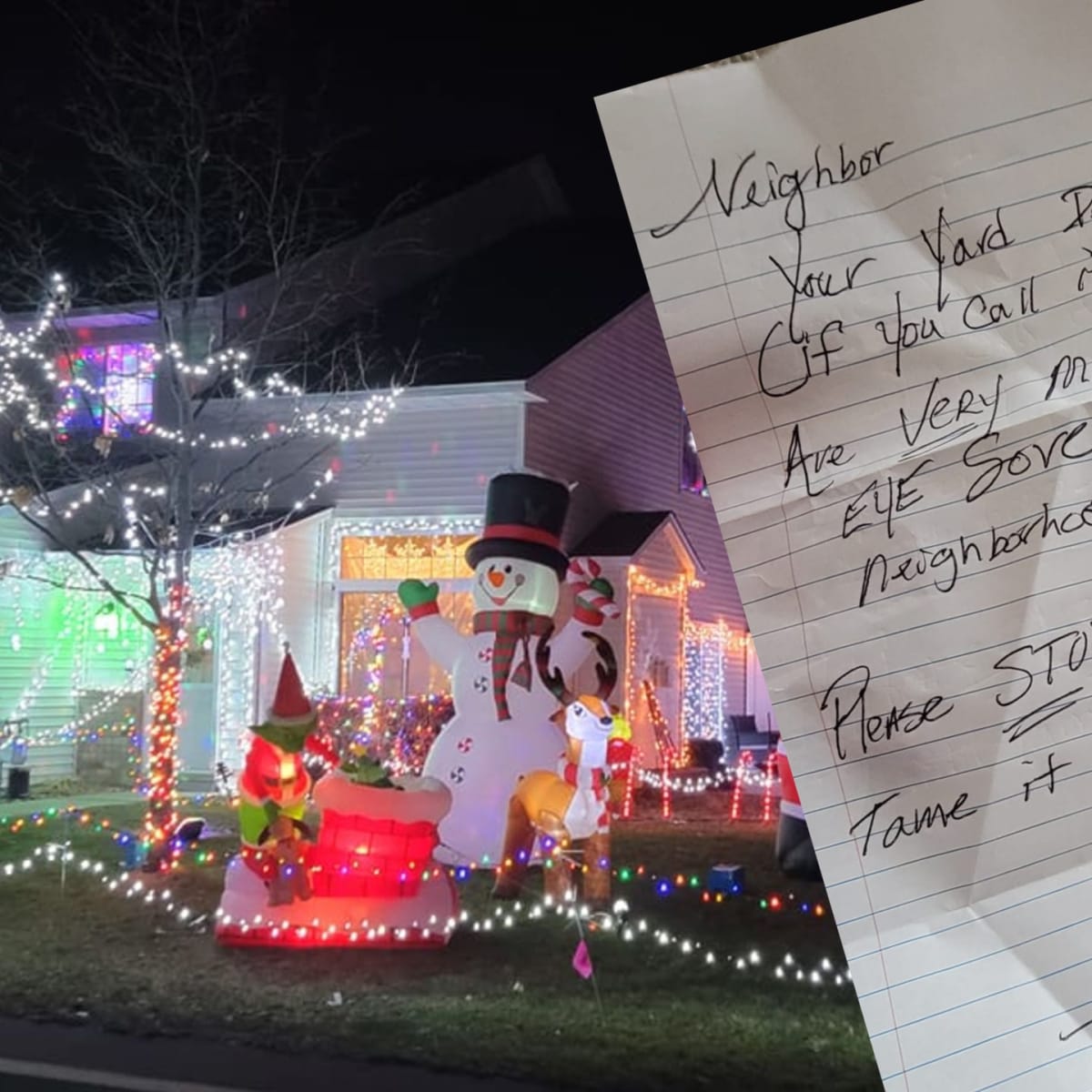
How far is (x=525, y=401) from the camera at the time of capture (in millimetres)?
15641

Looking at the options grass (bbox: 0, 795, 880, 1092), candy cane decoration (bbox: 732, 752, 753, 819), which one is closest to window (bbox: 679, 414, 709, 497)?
candy cane decoration (bbox: 732, 752, 753, 819)

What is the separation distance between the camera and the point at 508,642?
9.89 meters

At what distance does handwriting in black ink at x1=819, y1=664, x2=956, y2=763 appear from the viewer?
1.07 meters

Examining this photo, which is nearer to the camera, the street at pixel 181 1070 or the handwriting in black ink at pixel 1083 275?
the handwriting in black ink at pixel 1083 275

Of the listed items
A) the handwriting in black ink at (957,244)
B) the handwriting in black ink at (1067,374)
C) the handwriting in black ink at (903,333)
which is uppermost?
the handwriting in black ink at (957,244)

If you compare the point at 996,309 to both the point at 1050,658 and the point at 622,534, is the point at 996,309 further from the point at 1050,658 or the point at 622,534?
the point at 622,534

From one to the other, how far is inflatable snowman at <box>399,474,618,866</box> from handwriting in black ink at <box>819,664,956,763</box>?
A: 28.1ft

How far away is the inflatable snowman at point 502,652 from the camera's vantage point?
9.60 m

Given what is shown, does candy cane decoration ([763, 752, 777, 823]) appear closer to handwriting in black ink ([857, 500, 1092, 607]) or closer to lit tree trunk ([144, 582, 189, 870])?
lit tree trunk ([144, 582, 189, 870])

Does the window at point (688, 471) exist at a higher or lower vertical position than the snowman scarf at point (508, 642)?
higher

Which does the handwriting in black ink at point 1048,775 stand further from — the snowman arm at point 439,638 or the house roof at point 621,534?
the house roof at point 621,534

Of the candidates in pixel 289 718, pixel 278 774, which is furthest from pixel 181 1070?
pixel 289 718

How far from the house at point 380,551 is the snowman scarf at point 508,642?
4.57 metres

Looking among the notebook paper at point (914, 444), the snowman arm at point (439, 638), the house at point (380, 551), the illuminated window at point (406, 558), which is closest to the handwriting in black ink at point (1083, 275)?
the notebook paper at point (914, 444)
